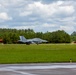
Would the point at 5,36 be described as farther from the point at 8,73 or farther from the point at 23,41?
the point at 8,73

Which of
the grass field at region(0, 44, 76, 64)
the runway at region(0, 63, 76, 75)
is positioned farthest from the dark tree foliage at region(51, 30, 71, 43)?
the runway at region(0, 63, 76, 75)

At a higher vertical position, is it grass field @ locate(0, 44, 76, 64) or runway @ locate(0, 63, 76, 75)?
grass field @ locate(0, 44, 76, 64)

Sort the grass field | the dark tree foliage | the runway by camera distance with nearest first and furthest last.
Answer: the runway
the grass field
the dark tree foliage

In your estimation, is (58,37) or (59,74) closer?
(59,74)

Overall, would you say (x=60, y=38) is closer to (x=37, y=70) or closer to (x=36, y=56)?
(x=36, y=56)

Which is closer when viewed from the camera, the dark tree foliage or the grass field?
the grass field

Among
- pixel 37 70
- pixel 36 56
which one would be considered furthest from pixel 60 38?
pixel 37 70

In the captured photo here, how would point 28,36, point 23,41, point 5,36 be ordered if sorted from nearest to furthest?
point 23,41
point 5,36
point 28,36

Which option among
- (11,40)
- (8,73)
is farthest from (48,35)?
(8,73)

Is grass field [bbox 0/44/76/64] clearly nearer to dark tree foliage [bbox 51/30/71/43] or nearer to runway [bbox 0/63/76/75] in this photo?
runway [bbox 0/63/76/75]

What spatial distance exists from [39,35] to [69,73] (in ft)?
580

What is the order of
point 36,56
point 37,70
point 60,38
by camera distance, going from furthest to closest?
point 60,38, point 36,56, point 37,70

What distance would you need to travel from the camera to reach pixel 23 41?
147m

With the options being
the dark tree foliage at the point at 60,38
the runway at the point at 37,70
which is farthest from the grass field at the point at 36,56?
the dark tree foliage at the point at 60,38
